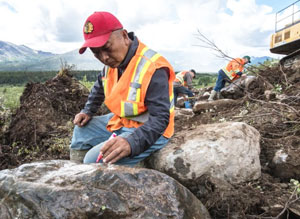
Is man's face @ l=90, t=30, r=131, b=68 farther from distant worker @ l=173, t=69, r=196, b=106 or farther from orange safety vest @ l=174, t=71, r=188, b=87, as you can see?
orange safety vest @ l=174, t=71, r=188, b=87

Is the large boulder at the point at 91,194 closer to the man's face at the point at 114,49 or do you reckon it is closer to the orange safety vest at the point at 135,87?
the orange safety vest at the point at 135,87

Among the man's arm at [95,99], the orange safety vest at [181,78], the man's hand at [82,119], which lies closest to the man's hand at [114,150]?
the man's hand at [82,119]

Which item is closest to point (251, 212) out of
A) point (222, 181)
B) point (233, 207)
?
point (233, 207)

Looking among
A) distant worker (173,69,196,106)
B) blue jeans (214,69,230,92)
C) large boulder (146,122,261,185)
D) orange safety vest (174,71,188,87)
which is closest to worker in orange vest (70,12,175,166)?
large boulder (146,122,261,185)

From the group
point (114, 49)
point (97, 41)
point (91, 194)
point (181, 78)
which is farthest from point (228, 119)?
point (181, 78)

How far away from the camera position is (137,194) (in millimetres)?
1565

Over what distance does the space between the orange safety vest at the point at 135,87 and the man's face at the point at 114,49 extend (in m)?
0.11

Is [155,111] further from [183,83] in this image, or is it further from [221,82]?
[221,82]

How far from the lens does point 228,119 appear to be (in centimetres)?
438

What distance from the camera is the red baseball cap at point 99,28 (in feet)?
7.26

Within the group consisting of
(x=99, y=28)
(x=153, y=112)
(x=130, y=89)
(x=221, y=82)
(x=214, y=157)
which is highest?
(x=99, y=28)

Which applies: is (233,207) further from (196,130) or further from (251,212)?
(196,130)

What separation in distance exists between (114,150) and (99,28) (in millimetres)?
991

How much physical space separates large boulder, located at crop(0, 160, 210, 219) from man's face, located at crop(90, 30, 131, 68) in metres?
0.99
